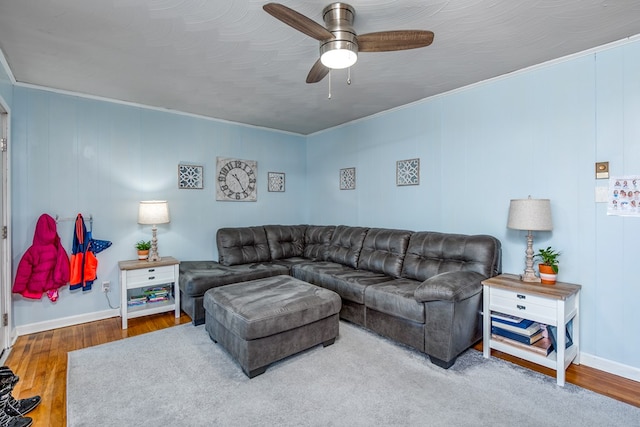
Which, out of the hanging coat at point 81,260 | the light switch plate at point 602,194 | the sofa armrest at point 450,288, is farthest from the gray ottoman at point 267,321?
the light switch plate at point 602,194

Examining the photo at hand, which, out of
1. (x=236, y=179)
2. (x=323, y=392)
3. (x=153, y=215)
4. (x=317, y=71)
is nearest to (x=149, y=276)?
(x=153, y=215)

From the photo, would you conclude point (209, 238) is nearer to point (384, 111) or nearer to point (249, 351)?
point (249, 351)

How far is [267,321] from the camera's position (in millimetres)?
2312

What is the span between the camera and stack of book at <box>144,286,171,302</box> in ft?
11.9

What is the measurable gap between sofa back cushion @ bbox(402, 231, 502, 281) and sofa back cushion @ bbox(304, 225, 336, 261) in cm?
135

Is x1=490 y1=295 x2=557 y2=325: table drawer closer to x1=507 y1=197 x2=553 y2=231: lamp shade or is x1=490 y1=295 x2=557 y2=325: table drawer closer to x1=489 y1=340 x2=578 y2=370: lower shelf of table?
x1=489 y1=340 x2=578 y2=370: lower shelf of table

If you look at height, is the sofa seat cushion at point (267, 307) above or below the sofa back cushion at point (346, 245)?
below

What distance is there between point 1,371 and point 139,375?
793 millimetres

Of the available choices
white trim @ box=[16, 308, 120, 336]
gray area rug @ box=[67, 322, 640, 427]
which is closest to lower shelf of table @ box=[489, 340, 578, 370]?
gray area rug @ box=[67, 322, 640, 427]

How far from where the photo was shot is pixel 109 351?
2.72 m

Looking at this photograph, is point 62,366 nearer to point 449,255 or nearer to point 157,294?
point 157,294

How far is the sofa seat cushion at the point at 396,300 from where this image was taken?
2541mm

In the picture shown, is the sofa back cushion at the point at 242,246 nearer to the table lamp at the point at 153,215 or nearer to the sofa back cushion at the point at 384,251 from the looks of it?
the table lamp at the point at 153,215

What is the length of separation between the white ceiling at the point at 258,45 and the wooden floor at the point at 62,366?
2498mm
